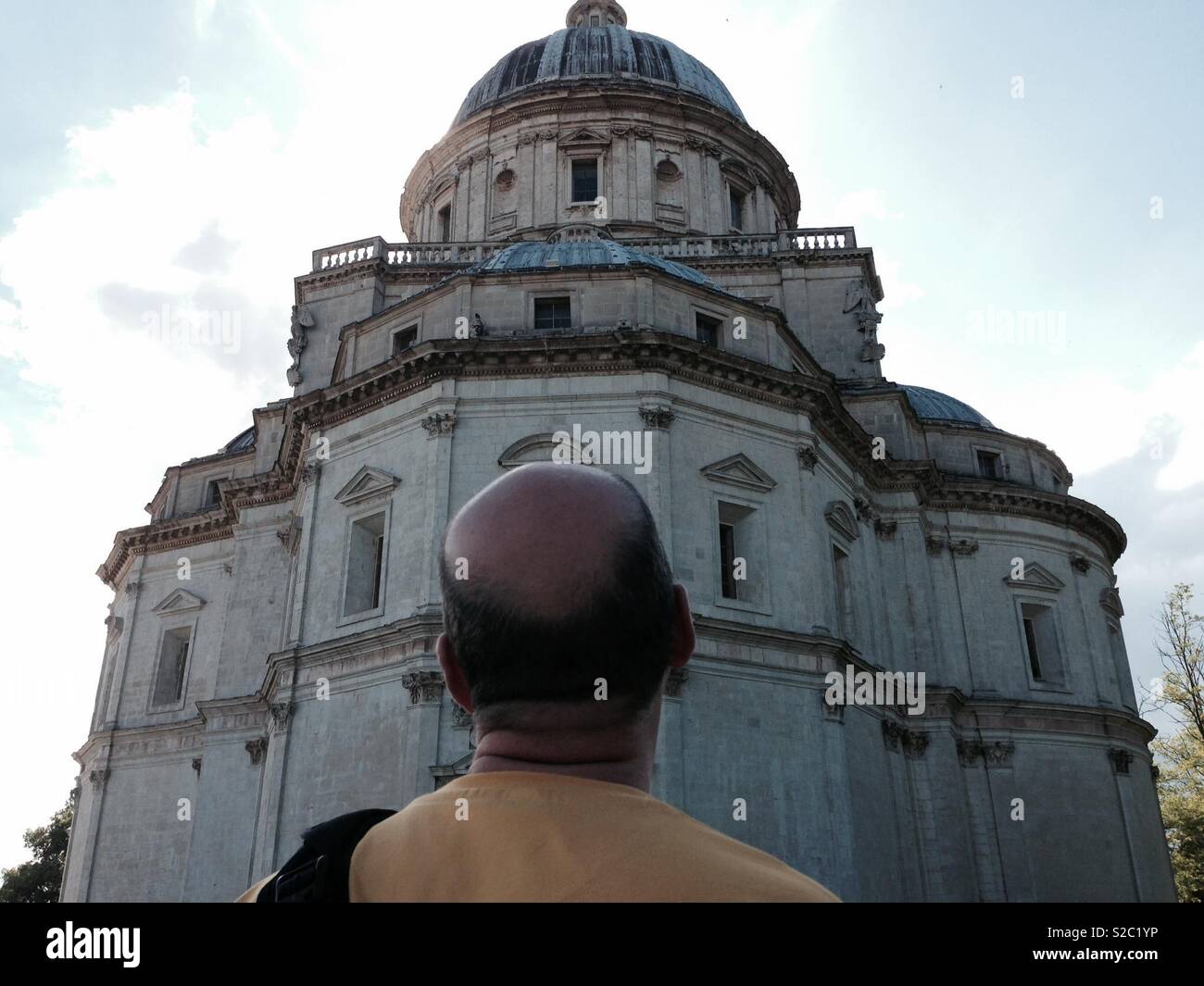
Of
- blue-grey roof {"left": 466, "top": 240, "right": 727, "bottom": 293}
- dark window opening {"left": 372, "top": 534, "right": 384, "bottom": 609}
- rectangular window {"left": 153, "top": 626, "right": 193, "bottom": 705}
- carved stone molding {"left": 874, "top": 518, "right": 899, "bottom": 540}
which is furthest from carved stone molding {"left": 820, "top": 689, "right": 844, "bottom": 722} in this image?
rectangular window {"left": 153, "top": 626, "right": 193, "bottom": 705}

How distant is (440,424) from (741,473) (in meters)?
7.12

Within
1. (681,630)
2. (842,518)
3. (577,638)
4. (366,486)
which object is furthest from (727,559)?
(577,638)

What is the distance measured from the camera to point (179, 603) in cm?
3397

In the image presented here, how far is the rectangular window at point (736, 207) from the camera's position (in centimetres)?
4059

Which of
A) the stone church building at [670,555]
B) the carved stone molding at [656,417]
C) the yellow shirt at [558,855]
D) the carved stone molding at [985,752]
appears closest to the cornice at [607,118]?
the stone church building at [670,555]

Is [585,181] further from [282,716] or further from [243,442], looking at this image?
[282,716]

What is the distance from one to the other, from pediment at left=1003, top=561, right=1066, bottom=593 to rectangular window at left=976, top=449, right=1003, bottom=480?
341 cm

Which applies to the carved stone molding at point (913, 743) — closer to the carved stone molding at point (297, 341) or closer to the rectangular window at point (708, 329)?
the rectangular window at point (708, 329)

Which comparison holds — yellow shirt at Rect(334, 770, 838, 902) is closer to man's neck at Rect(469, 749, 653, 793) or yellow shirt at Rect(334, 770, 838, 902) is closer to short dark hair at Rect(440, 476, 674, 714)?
man's neck at Rect(469, 749, 653, 793)

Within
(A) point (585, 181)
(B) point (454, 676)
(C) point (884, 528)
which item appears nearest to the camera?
(B) point (454, 676)

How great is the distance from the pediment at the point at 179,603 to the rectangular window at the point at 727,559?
61.6ft
